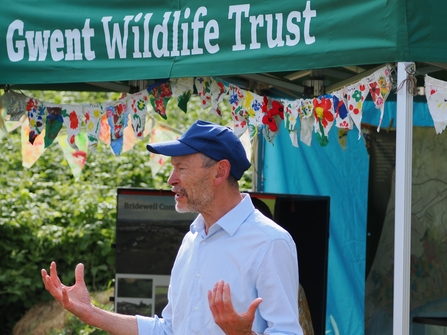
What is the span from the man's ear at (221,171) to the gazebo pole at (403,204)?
101cm

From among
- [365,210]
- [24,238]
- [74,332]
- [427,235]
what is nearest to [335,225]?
[365,210]

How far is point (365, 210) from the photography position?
5.26 meters

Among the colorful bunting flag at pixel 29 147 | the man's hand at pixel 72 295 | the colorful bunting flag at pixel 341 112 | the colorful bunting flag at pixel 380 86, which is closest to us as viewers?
the man's hand at pixel 72 295

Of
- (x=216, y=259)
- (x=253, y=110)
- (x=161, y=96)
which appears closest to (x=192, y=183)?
(x=216, y=259)

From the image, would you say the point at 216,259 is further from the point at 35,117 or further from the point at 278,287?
the point at 35,117

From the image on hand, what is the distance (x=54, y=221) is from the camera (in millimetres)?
8117

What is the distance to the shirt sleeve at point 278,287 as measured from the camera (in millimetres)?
2283


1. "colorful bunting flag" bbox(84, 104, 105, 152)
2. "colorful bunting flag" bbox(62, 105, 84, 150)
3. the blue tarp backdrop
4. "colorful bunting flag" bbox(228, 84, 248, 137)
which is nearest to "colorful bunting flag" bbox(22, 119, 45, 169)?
"colorful bunting flag" bbox(62, 105, 84, 150)

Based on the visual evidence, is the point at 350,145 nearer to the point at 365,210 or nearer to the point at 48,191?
the point at 365,210

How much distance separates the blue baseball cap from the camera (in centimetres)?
251

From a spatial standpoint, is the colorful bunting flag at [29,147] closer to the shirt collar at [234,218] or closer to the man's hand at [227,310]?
the shirt collar at [234,218]

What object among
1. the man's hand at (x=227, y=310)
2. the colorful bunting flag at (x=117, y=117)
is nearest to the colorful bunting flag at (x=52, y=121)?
the colorful bunting flag at (x=117, y=117)

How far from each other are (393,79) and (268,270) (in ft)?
4.58

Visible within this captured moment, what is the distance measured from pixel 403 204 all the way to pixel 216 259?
1.12 m
